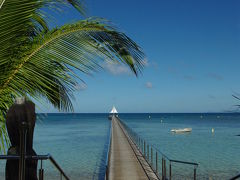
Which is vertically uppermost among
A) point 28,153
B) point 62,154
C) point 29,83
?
point 29,83

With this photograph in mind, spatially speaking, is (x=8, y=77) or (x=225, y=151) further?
(x=225, y=151)

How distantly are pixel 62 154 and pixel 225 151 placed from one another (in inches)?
793

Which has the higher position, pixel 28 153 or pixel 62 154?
pixel 28 153

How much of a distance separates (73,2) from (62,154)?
3703cm

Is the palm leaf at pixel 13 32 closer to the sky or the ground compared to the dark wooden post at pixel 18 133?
closer to the sky

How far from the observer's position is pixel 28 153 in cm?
307

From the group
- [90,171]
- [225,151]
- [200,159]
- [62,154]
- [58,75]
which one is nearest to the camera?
[58,75]

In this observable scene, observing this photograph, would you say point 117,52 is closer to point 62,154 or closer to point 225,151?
point 62,154

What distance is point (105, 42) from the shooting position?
2953mm

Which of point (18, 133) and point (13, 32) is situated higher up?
point (13, 32)

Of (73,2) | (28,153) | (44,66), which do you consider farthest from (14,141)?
(73,2)

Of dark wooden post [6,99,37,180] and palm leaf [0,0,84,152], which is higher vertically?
palm leaf [0,0,84,152]

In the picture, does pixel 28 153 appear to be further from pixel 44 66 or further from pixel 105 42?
pixel 105 42

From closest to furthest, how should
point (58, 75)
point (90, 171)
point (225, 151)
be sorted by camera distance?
point (58, 75) < point (90, 171) < point (225, 151)
